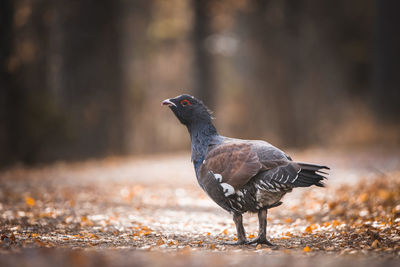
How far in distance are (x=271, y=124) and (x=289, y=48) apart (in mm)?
3934

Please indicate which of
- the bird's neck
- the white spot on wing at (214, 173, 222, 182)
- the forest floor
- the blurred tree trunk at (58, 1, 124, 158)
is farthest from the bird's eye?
the blurred tree trunk at (58, 1, 124, 158)

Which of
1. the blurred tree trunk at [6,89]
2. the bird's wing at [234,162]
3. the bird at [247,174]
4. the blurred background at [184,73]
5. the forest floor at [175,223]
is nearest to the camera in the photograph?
the forest floor at [175,223]

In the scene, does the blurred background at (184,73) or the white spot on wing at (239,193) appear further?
the blurred background at (184,73)

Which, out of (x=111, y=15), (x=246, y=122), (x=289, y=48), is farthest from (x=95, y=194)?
(x=246, y=122)

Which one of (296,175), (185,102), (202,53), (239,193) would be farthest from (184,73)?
(296,175)

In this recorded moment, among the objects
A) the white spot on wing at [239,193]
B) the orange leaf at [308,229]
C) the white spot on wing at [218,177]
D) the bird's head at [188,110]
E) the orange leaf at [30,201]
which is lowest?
the orange leaf at [308,229]

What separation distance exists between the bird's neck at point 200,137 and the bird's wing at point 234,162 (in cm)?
16

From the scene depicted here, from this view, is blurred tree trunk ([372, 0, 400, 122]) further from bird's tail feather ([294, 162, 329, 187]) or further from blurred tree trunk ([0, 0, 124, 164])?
bird's tail feather ([294, 162, 329, 187])

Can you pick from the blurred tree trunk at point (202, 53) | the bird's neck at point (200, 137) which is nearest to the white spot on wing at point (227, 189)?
the bird's neck at point (200, 137)

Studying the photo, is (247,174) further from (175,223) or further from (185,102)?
(175,223)

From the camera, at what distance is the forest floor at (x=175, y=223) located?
430 cm

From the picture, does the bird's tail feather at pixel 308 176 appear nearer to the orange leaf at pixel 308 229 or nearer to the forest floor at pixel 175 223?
the forest floor at pixel 175 223

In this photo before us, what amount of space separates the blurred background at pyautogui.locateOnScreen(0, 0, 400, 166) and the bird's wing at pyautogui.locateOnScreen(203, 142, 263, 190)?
426 inches

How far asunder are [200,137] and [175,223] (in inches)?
80.0
